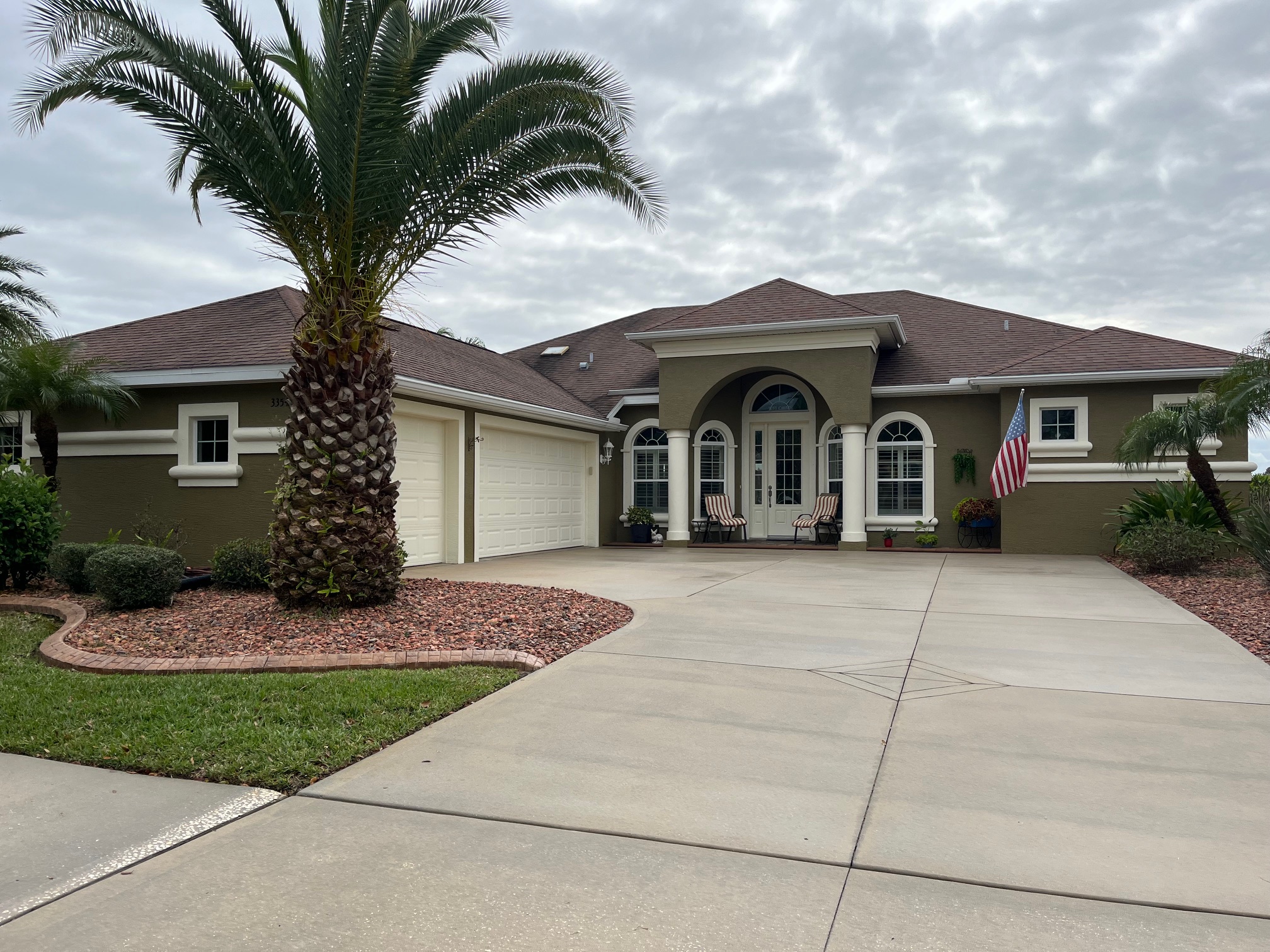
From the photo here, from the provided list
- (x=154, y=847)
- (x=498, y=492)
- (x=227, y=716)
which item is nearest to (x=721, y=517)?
(x=498, y=492)

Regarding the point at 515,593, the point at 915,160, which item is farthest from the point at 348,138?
the point at 915,160

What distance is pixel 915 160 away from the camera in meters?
16.0

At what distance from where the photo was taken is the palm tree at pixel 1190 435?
39.5 ft

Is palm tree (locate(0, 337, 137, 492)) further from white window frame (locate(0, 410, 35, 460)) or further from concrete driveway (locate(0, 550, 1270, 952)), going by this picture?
concrete driveway (locate(0, 550, 1270, 952))

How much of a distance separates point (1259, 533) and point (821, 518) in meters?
8.80

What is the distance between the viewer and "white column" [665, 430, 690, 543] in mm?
18281

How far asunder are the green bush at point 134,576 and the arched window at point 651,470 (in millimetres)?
12104

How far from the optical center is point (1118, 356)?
15.7 m

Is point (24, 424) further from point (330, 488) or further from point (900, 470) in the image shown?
point (900, 470)

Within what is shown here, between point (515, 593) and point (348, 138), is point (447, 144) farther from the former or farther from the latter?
point (515, 593)

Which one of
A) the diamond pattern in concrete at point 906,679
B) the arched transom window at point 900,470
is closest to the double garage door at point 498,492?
the arched transom window at point 900,470

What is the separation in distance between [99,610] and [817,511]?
13.4 meters

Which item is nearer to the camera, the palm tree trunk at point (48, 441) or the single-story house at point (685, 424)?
the palm tree trunk at point (48, 441)

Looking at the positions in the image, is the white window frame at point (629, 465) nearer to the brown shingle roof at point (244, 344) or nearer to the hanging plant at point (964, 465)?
the brown shingle roof at point (244, 344)
